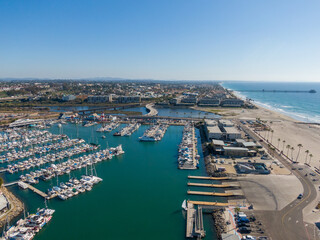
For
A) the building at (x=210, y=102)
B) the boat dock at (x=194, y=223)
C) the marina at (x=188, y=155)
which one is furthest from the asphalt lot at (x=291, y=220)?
the building at (x=210, y=102)

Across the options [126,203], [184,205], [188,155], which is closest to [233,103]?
[188,155]

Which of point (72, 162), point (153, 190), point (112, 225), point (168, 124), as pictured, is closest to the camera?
point (112, 225)

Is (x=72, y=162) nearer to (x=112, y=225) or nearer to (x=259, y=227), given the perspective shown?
(x=112, y=225)

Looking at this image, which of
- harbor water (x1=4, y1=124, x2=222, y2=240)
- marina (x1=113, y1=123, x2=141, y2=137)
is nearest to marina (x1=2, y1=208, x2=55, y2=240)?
harbor water (x1=4, y1=124, x2=222, y2=240)

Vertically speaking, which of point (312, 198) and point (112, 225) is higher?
point (312, 198)

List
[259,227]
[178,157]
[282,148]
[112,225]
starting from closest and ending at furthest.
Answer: [259,227]
[112,225]
[178,157]
[282,148]

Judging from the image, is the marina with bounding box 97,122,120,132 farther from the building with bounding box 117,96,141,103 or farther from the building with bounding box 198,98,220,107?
the building with bounding box 198,98,220,107

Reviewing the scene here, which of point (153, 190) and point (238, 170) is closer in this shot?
point (153, 190)

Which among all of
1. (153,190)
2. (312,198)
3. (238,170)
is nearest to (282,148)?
(238,170)
